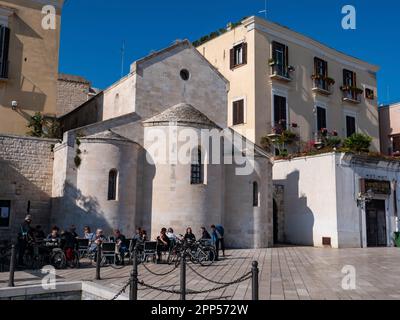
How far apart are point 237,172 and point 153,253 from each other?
28.0ft

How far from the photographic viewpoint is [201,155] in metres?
20.6

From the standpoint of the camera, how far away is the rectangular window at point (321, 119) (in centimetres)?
3045

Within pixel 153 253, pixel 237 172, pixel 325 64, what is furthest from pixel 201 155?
pixel 325 64

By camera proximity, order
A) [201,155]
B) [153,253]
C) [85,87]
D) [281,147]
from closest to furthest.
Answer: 1. [153,253]
2. [201,155]
3. [281,147]
4. [85,87]

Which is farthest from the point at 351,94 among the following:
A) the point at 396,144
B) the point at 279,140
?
the point at 279,140

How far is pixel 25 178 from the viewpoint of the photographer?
19.8 m

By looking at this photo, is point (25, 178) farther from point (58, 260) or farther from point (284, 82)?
point (284, 82)

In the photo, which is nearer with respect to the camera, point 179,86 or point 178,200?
point 178,200

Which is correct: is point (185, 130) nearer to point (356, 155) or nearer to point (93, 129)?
point (93, 129)

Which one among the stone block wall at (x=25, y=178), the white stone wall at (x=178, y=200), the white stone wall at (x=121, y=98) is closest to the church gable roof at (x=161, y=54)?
the white stone wall at (x=121, y=98)

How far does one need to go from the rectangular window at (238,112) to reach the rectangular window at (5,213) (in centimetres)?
1481

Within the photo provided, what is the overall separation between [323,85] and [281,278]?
21.7 m

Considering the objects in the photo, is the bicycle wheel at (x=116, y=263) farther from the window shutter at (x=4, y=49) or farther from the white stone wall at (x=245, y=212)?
the window shutter at (x=4, y=49)

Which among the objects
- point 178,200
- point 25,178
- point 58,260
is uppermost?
point 25,178
